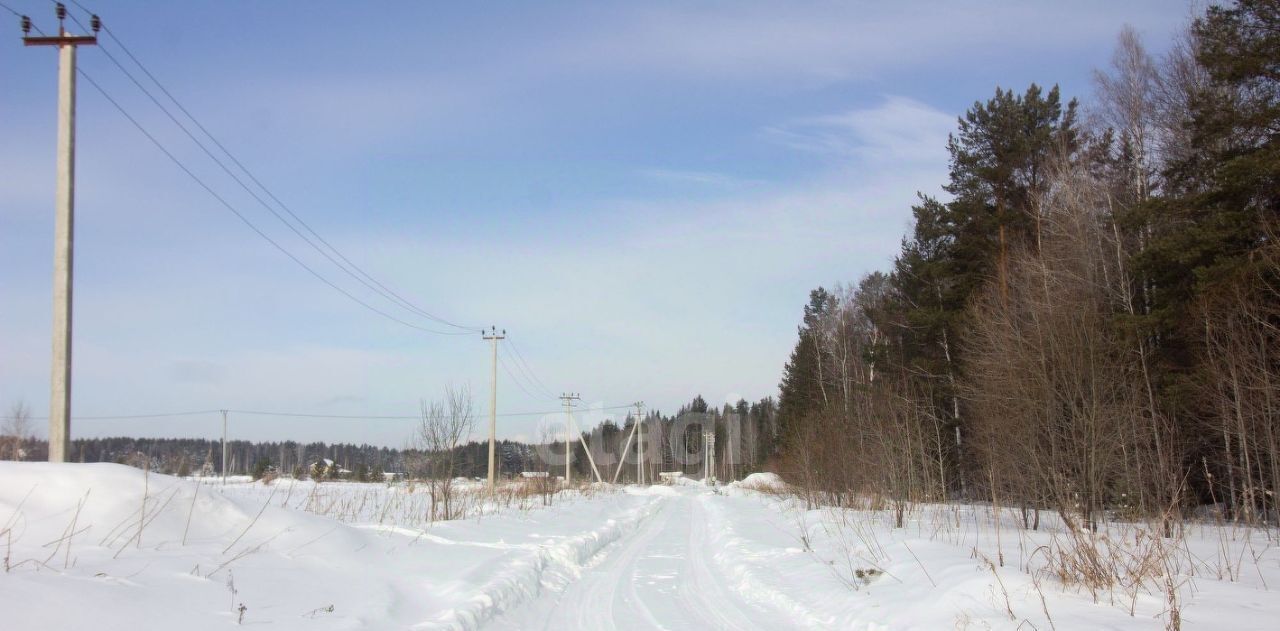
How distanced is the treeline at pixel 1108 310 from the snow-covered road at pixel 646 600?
16.3ft

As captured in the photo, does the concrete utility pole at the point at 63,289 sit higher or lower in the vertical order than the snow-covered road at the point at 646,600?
higher

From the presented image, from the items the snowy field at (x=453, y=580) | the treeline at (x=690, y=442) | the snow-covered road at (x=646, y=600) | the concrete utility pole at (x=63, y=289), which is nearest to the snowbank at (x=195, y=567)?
the snowy field at (x=453, y=580)

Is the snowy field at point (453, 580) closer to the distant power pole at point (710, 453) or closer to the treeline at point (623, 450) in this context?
the treeline at point (623, 450)

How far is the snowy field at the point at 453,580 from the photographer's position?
5.97 meters

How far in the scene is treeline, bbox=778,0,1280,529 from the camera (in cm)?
1675

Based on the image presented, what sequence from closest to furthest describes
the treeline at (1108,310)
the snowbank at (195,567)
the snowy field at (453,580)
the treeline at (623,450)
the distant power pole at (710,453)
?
1. the snowbank at (195,567)
2. the snowy field at (453,580)
3. the treeline at (1108,310)
4. the treeline at (623,450)
5. the distant power pole at (710,453)

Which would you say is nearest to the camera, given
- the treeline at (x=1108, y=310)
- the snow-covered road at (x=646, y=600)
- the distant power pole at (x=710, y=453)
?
the snow-covered road at (x=646, y=600)

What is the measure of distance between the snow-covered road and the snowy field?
1.5 inches

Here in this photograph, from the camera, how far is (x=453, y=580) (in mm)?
9391

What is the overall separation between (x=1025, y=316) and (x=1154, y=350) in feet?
11.7

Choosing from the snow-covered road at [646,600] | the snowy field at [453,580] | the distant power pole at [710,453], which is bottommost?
the distant power pole at [710,453]

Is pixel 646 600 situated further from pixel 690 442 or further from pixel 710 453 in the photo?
pixel 690 442

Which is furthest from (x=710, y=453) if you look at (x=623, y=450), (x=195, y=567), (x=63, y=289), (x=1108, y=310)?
(x=195, y=567)

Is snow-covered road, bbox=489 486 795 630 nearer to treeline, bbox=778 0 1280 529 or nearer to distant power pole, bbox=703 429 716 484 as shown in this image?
treeline, bbox=778 0 1280 529
